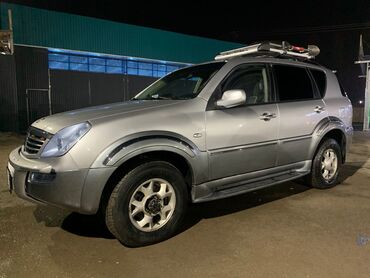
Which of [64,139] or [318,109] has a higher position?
[318,109]

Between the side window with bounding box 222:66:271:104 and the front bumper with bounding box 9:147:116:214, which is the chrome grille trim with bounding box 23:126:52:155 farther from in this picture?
the side window with bounding box 222:66:271:104

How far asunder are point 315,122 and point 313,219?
1.49m

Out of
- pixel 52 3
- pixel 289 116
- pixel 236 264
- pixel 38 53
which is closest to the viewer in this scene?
pixel 236 264

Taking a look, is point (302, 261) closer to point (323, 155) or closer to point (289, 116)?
point (289, 116)

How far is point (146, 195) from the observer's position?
11.9 ft

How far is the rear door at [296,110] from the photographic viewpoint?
189 inches

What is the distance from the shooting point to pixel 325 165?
5613 millimetres

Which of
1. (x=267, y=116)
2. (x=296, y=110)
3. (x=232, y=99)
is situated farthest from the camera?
(x=296, y=110)

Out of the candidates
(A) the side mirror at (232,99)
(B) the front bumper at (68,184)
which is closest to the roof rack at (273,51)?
(A) the side mirror at (232,99)

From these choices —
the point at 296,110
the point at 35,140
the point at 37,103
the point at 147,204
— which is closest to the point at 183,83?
the point at 296,110

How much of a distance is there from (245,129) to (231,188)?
0.70 m

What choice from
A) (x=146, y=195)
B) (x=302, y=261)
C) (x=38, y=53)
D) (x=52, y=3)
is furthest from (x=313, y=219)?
(x=52, y=3)

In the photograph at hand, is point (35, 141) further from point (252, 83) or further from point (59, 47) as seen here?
point (59, 47)

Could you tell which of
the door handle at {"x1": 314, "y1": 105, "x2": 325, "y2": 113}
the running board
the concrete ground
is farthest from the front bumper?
the door handle at {"x1": 314, "y1": 105, "x2": 325, "y2": 113}
